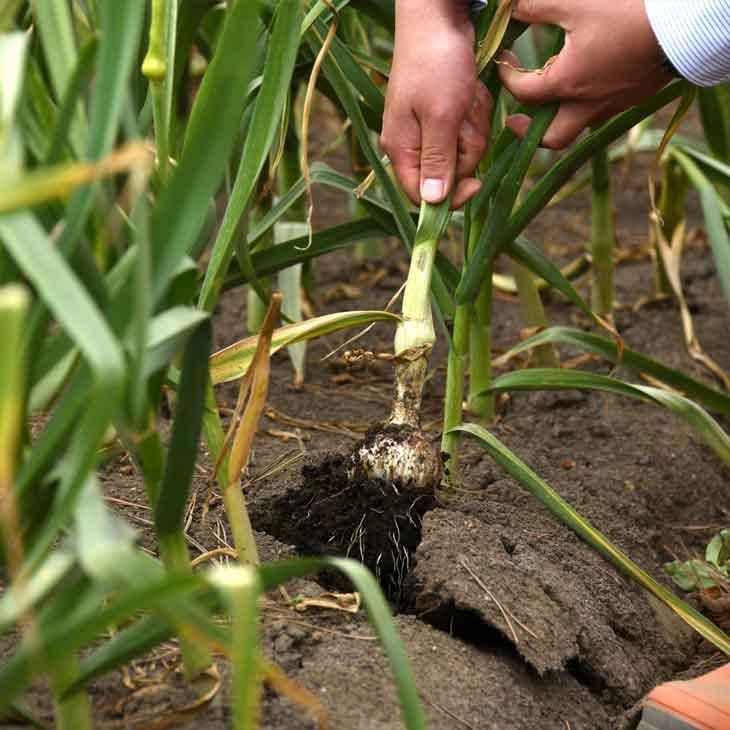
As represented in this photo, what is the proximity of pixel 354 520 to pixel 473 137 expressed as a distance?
0.40m

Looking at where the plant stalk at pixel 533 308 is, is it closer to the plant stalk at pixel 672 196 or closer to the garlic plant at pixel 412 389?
the plant stalk at pixel 672 196

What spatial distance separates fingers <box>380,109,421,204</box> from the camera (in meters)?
1.13

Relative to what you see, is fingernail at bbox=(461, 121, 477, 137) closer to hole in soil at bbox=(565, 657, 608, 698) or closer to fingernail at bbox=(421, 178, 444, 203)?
fingernail at bbox=(421, 178, 444, 203)

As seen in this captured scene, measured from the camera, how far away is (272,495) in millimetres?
1224

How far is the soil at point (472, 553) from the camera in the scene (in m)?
0.93

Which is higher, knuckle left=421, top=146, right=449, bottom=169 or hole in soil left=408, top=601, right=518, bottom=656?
knuckle left=421, top=146, right=449, bottom=169

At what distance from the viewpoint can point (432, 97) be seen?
1.09 m

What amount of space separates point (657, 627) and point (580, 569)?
0.42 ft

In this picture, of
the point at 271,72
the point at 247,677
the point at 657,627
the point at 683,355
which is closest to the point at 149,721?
the point at 247,677

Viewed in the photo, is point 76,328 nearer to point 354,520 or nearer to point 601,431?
point 354,520

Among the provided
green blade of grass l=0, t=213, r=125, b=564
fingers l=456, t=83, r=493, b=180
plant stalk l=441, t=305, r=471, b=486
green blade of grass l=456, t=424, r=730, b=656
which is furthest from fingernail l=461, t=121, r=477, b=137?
green blade of grass l=0, t=213, r=125, b=564

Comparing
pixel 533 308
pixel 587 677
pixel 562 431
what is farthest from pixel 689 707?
pixel 533 308

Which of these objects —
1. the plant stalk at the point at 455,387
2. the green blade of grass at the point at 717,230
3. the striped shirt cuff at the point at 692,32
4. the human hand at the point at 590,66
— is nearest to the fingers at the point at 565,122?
the human hand at the point at 590,66

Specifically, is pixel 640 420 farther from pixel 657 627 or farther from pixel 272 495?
pixel 272 495
